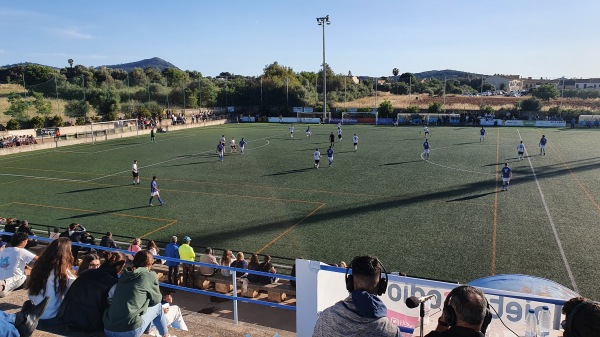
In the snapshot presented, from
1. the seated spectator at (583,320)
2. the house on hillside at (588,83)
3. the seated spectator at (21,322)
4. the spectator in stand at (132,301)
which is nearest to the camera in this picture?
the seated spectator at (583,320)

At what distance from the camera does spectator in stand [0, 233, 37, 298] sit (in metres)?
7.51

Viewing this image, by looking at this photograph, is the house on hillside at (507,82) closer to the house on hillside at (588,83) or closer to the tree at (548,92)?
the house on hillside at (588,83)

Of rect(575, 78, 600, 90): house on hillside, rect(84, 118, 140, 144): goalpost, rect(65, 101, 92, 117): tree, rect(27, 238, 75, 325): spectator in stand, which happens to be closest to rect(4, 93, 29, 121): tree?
rect(84, 118, 140, 144): goalpost

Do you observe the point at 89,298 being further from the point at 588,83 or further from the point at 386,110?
the point at 588,83

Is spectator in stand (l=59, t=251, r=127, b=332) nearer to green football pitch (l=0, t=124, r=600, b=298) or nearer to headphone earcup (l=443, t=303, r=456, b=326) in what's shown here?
headphone earcup (l=443, t=303, r=456, b=326)

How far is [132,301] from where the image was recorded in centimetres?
546

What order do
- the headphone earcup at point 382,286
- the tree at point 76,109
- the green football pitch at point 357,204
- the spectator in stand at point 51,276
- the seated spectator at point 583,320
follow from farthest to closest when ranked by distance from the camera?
the tree at point 76,109 < the green football pitch at point 357,204 < the spectator in stand at point 51,276 < the headphone earcup at point 382,286 < the seated spectator at point 583,320

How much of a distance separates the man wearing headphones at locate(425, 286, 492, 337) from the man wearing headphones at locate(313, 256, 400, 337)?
1.34 feet

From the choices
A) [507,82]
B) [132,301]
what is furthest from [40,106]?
[507,82]

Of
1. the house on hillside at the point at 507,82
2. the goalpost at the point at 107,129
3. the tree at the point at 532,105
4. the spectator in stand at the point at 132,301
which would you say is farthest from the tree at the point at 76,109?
the house on hillside at the point at 507,82

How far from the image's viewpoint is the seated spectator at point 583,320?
10.7ft

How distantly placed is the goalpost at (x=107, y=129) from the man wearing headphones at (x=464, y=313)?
50.3 meters

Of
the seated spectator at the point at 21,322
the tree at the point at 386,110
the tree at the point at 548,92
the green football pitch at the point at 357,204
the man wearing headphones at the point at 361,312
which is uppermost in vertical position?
the tree at the point at 548,92

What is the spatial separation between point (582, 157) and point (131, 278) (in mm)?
36584
